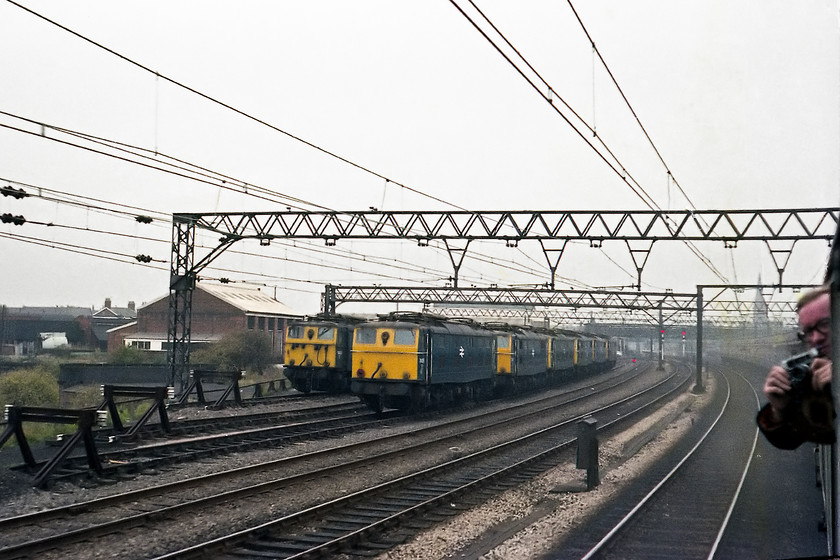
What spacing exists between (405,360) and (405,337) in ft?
2.16

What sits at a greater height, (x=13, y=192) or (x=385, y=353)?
(x=13, y=192)

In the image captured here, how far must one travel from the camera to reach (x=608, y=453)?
1773 centimetres

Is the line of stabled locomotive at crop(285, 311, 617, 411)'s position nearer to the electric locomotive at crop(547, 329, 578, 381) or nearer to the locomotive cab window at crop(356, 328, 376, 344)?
the locomotive cab window at crop(356, 328, 376, 344)

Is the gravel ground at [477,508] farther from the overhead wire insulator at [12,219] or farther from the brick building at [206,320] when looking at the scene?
the brick building at [206,320]

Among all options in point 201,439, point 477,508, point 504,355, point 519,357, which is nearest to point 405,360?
point 201,439

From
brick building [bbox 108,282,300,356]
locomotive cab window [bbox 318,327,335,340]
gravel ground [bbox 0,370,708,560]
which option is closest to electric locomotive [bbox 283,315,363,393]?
locomotive cab window [bbox 318,327,335,340]

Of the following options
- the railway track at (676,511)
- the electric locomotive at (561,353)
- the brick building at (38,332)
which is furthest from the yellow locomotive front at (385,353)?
the brick building at (38,332)

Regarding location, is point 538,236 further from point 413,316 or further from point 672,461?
point 672,461

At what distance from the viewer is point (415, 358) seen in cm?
2200

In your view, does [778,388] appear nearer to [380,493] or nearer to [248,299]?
[380,493]

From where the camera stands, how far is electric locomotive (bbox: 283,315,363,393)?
27.7 metres

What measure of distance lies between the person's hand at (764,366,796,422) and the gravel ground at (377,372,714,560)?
7.70 meters

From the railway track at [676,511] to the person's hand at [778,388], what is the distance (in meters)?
7.34

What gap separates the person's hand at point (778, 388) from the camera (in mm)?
1723
